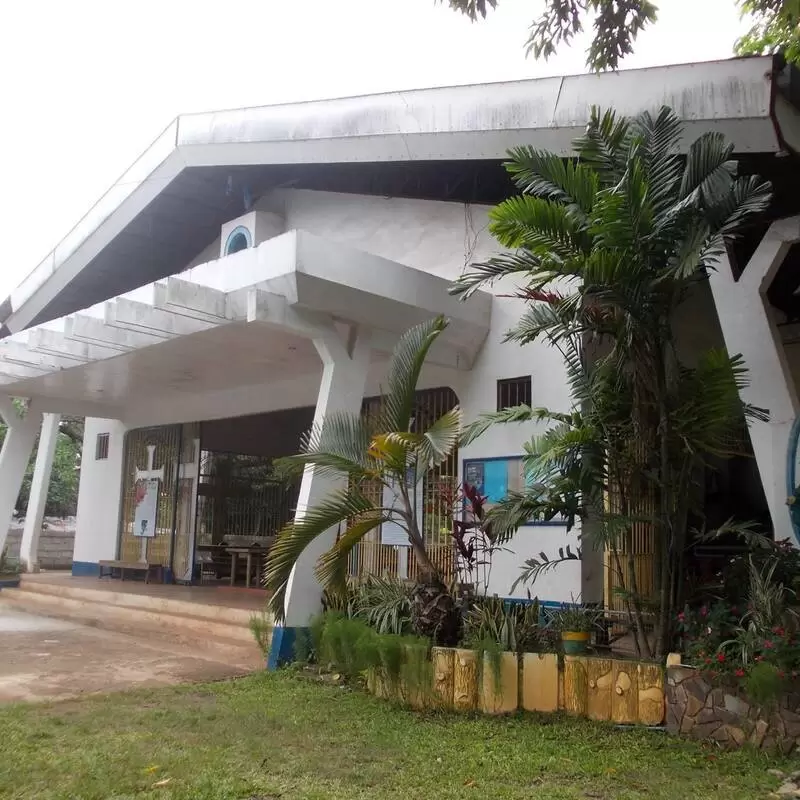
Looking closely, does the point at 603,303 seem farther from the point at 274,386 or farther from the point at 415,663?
the point at 274,386

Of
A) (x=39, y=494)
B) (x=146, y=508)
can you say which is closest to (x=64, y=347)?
(x=146, y=508)

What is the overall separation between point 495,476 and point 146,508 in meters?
7.19

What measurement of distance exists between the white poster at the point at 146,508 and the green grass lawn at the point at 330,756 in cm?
739

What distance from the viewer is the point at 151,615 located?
9.52 metres

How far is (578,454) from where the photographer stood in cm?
561

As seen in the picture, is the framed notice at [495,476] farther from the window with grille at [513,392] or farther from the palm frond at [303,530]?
the palm frond at [303,530]

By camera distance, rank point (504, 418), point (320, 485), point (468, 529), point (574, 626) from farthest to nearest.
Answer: point (320, 485)
point (468, 529)
point (574, 626)
point (504, 418)

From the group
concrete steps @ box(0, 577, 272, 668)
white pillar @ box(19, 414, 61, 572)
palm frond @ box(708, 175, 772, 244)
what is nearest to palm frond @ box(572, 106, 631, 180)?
palm frond @ box(708, 175, 772, 244)

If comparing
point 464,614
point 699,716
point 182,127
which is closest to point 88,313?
point 182,127

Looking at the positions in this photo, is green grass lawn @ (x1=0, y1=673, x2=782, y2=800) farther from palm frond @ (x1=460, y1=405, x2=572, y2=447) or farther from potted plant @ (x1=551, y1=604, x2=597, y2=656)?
palm frond @ (x1=460, y1=405, x2=572, y2=447)

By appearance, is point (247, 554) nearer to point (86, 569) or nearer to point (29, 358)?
point (86, 569)

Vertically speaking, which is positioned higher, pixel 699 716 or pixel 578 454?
pixel 578 454

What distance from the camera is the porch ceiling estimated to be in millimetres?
6762

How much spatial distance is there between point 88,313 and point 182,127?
8.45 ft
